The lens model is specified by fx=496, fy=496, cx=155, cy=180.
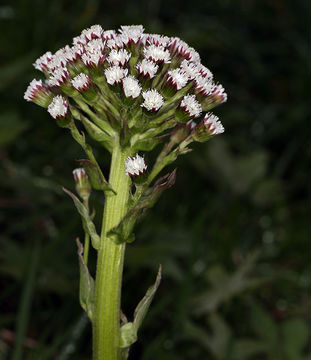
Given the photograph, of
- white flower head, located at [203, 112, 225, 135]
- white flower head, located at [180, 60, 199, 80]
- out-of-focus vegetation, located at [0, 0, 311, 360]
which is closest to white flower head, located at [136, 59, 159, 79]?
white flower head, located at [180, 60, 199, 80]

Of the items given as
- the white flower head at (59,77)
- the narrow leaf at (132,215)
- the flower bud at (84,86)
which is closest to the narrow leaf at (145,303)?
the narrow leaf at (132,215)

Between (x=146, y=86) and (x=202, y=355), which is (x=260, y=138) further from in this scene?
(x=146, y=86)

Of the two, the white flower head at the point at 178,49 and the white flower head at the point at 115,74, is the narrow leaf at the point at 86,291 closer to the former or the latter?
the white flower head at the point at 115,74

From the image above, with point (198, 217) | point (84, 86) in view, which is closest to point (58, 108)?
point (84, 86)

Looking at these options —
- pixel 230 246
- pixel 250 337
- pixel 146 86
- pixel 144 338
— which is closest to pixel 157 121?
pixel 146 86

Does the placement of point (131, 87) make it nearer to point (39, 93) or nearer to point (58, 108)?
point (58, 108)

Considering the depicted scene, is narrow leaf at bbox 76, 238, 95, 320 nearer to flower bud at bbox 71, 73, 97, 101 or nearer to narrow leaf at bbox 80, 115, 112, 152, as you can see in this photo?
narrow leaf at bbox 80, 115, 112, 152
